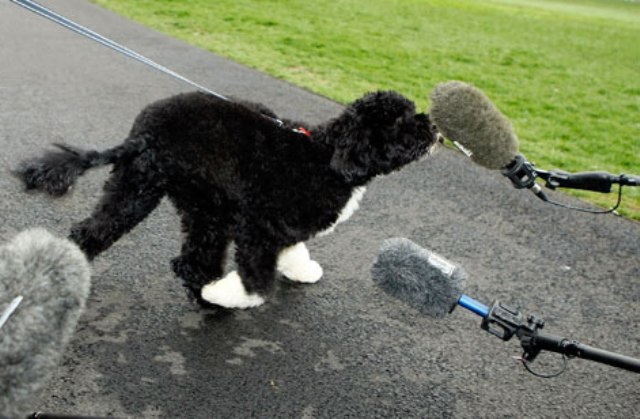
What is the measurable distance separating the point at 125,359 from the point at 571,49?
15730 mm

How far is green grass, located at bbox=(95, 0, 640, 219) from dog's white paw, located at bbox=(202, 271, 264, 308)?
418 cm

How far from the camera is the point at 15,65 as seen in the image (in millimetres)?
8516

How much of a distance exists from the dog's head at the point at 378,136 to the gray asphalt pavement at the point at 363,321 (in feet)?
3.48

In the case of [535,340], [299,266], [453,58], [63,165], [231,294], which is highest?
[63,165]

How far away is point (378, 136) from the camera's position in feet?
11.2

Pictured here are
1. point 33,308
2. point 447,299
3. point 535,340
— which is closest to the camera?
point 33,308

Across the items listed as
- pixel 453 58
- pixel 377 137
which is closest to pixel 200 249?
pixel 377 137

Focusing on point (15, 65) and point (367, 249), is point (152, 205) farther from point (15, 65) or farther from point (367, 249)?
point (15, 65)

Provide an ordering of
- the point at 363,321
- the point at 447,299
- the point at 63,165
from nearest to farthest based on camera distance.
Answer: the point at 447,299 < the point at 63,165 < the point at 363,321

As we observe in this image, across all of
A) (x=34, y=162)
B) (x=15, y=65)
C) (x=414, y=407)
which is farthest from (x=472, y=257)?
(x=15, y=65)

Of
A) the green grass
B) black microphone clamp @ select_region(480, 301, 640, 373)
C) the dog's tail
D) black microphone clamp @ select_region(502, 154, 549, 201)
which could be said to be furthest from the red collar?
the green grass

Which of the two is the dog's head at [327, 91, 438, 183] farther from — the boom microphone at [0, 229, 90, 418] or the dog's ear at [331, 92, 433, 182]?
the boom microphone at [0, 229, 90, 418]

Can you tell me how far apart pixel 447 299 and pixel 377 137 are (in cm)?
99

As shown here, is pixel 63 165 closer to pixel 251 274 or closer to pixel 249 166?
pixel 249 166
